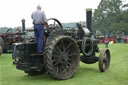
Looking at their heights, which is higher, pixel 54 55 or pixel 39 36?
pixel 39 36

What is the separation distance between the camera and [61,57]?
5809mm

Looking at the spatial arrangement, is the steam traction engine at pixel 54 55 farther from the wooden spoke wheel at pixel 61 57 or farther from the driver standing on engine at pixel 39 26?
the driver standing on engine at pixel 39 26

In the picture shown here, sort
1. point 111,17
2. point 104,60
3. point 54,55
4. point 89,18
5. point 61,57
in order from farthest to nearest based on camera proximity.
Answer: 1. point 111,17
2. point 89,18
3. point 104,60
4. point 61,57
5. point 54,55

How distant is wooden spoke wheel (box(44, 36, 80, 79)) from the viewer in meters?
5.33

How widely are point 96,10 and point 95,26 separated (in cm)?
563

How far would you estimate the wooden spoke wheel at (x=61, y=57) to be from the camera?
5.33m

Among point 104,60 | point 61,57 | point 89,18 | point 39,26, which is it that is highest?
point 89,18

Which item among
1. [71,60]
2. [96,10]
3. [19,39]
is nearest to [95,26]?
[96,10]

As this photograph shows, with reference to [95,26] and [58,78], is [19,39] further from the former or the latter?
[95,26]

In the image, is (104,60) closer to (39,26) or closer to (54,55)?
(54,55)

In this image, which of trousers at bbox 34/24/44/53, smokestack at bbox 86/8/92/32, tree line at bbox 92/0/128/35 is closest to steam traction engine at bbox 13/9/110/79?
trousers at bbox 34/24/44/53

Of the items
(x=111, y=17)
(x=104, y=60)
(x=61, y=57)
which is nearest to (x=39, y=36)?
(x=61, y=57)

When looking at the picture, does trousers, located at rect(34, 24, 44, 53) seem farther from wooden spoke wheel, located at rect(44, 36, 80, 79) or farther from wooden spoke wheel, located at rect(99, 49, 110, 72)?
wooden spoke wheel, located at rect(99, 49, 110, 72)

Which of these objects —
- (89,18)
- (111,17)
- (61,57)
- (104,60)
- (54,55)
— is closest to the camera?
(54,55)
